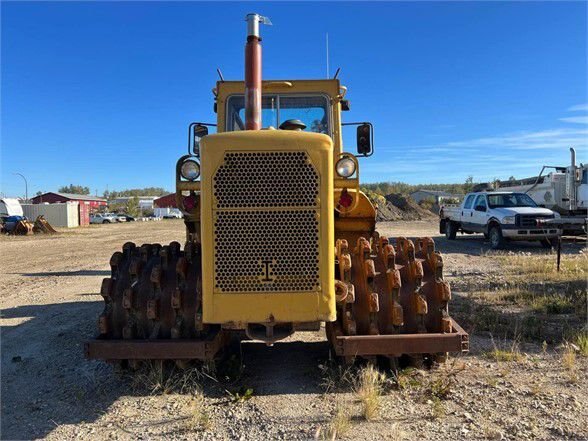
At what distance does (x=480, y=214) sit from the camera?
16.7 m

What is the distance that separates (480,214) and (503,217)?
156 centimetres

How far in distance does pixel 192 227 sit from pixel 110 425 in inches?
84.3

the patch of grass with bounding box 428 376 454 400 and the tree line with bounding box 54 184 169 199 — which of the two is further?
the tree line with bounding box 54 184 169 199

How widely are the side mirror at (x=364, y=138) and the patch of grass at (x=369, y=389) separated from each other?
2.45 metres

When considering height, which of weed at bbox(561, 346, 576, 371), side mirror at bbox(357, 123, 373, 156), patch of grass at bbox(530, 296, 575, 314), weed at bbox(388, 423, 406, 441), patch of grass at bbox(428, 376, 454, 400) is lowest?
weed at bbox(388, 423, 406, 441)

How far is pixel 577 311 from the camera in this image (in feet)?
20.6

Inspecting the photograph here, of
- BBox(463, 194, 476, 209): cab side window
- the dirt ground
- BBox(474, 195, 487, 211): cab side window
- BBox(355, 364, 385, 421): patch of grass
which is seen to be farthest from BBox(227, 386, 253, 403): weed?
BBox(463, 194, 476, 209): cab side window

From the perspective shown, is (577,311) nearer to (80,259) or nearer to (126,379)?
(126,379)

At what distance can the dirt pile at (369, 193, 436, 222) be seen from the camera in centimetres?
3959

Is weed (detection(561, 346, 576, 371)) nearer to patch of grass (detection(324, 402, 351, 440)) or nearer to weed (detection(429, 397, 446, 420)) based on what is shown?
weed (detection(429, 397, 446, 420))

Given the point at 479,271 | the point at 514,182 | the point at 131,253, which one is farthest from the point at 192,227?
the point at 514,182

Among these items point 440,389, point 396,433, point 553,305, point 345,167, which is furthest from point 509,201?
point 396,433

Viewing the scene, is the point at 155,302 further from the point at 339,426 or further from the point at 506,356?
the point at 506,356

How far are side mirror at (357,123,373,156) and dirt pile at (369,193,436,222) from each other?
3359 cm
